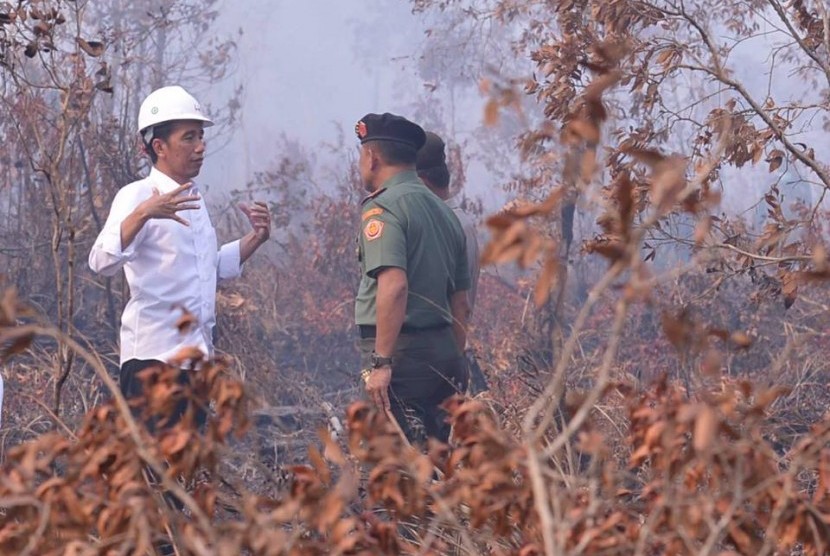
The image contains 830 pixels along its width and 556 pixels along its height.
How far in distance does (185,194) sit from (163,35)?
63.2ft

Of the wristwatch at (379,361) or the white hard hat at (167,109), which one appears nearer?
the wristwatch at (379,361)

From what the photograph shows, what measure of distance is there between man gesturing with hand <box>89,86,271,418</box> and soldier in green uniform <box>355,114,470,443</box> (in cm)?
49

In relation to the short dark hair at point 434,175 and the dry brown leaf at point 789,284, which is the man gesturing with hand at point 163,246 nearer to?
the short dark hair at point 434,175

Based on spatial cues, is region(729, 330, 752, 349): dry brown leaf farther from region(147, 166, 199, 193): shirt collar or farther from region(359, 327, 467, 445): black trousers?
region(147, 166, 199, 193): shirt collar

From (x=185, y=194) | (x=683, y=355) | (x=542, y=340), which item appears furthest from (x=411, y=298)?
(x=542, y=340)

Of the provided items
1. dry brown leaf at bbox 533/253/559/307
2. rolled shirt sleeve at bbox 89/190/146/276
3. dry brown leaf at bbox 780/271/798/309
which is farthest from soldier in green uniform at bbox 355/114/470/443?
dry brown leaf at bbox 533/253/559/307

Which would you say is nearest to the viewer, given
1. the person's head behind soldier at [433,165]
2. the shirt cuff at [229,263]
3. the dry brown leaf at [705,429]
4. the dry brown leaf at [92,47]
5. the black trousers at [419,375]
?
the dry brown leaf at [705,429]

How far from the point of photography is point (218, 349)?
26.3 feet

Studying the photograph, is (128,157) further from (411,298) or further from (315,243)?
(411,298)

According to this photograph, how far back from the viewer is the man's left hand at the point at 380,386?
4387 millimetres

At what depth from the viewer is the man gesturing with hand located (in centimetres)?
442

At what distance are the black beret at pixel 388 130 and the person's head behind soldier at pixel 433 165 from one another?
0.63 m

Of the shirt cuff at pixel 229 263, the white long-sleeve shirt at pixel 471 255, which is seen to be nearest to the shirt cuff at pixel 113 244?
the shirt cuff at pixel 229 263

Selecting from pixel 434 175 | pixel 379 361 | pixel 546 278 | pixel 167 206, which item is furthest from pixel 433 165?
pixel 546 278
